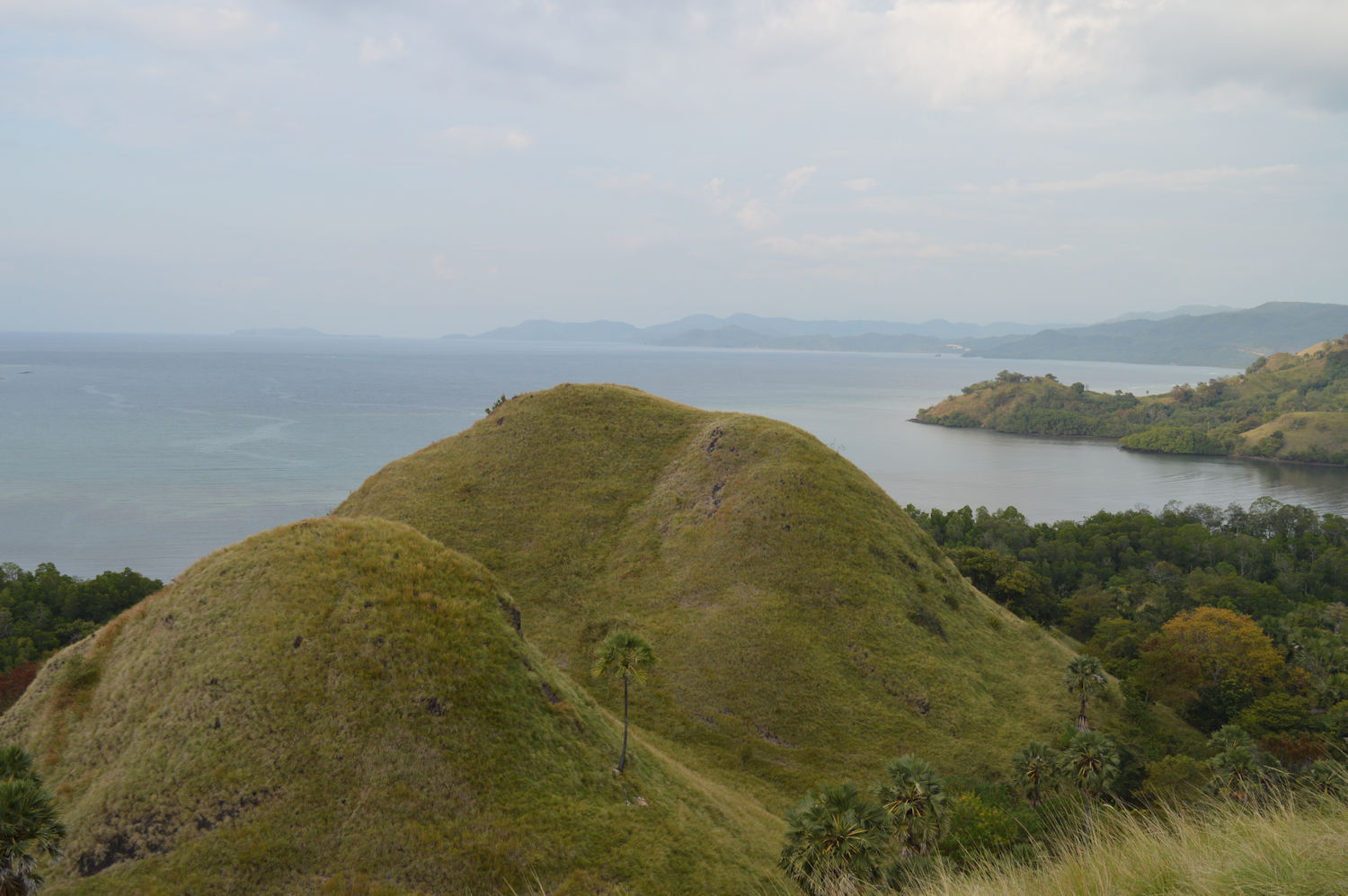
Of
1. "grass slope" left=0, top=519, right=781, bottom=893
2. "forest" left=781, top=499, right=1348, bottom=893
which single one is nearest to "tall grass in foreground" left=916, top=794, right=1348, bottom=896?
"forest" left=781, top=499, right=1348, bottom=893

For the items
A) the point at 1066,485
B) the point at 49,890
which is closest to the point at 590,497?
the point at 49,890

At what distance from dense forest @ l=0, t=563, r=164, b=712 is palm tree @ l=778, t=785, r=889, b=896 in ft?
209

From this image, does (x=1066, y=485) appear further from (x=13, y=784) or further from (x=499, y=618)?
(x=13, y=784)

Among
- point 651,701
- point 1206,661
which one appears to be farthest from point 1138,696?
point 651,701

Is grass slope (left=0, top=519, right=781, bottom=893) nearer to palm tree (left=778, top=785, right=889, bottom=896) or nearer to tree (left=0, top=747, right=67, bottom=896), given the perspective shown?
tree (left=0, top=747, right=67, bottom=896)

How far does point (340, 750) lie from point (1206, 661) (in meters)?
63.8

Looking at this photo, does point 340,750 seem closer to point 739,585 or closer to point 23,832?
point 23,832

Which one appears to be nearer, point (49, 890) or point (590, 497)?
point (49, 890)

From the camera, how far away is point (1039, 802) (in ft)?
130

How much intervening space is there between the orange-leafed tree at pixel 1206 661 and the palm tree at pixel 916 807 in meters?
37.4

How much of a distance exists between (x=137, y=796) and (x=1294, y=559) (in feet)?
423

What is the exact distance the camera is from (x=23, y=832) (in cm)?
1898

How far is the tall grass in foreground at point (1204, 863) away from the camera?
6410mm

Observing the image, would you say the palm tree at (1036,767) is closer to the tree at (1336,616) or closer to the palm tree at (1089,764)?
the palm tree at (1089,764)
